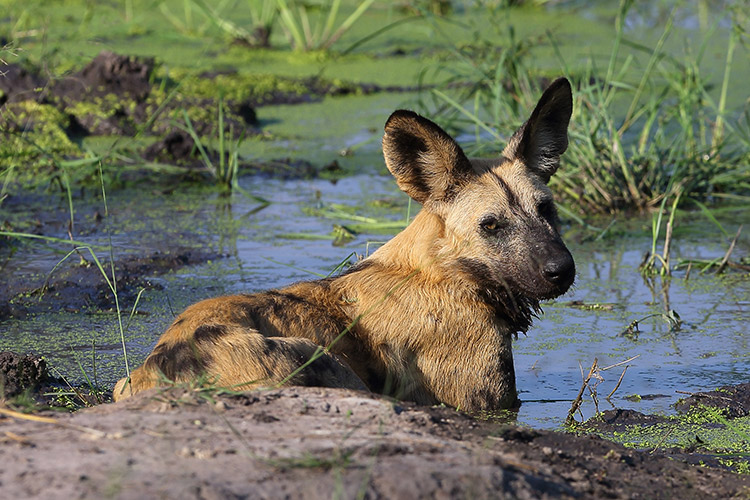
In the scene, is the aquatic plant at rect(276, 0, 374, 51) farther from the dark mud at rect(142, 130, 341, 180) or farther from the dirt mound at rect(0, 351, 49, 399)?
the dirt mound at rect(0, 351, 49, 399)

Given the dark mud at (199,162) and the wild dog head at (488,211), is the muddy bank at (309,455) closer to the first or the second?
the wild dog head at (488,211)

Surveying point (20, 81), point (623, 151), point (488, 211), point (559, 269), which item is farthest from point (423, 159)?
point (20, 81)

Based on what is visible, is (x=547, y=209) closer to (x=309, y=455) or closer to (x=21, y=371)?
(x=309, y=455)

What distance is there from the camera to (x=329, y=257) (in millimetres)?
7383

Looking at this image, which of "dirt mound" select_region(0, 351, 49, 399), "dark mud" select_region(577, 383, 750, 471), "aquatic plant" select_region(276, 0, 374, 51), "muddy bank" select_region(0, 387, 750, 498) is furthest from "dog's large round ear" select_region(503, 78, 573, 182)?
"aquatic plant" select_region(276, 0, 374, 51)

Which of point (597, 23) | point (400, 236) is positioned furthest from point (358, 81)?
point (400, 236)

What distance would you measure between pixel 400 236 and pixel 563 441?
1.51m

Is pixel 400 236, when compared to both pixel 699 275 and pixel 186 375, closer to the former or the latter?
pixel 186 375

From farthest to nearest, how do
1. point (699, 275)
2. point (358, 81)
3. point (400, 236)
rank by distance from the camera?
point (358, 81)
point (699, 275)
point (400, 236)

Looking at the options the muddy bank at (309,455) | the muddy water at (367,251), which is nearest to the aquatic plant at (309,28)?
the muddy water at (367,251)

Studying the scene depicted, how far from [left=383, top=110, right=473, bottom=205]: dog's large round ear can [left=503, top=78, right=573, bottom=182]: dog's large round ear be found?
35cm

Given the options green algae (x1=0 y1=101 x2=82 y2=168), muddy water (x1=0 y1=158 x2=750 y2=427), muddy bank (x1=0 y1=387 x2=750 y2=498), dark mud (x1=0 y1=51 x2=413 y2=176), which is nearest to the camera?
muddy bank (x1=0 y1=387 x2=750 y2=498)

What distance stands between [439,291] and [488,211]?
423mm

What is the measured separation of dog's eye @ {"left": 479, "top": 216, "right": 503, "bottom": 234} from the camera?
478cm
